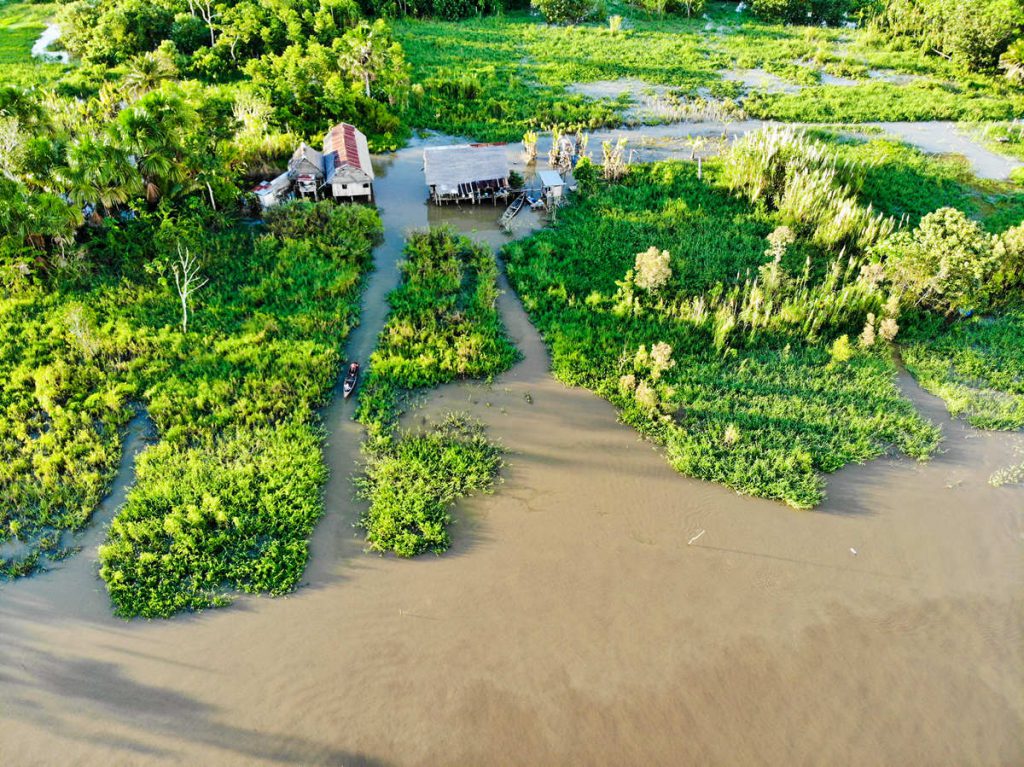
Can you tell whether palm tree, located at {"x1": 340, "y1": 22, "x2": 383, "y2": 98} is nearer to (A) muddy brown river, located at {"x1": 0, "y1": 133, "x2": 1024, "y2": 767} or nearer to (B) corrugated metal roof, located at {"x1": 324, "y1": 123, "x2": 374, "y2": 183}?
(B) corrugated metal roof, located at {"x1": 324, "y1": 123, "x2": 374, "y2": 183}

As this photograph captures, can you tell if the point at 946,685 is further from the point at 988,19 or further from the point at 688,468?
the point at 988,19

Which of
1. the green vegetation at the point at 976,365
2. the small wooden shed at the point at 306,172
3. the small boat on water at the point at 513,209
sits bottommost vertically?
the green vegetation at the point at 976,365

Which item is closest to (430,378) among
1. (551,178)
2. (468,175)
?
(468,175)

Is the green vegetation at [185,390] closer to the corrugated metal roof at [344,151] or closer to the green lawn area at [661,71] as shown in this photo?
the corrugated metal roof at [344,151]

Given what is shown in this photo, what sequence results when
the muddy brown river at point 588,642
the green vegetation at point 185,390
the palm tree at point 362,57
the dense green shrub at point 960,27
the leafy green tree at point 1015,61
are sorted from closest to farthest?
the muddy brown river at point 588,642, the green vegetation at point 185,390, the palm tree at point 362,57, the leafy green tree at point 1015,61, the dense green shrub at point 960,27

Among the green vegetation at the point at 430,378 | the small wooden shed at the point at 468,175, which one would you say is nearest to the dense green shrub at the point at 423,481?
the green vegetation at the point at 430,378
